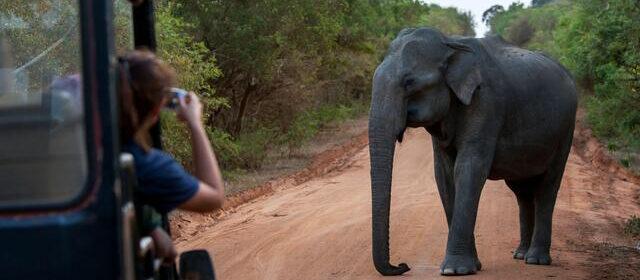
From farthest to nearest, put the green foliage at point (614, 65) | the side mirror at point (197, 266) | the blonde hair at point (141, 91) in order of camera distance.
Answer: the green foliage at point (614, 65), the side mirror at point (197, 266), the blonde hair at point (141, 91)

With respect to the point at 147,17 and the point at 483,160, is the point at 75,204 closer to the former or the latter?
the point at 147,17

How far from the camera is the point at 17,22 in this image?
341 inches

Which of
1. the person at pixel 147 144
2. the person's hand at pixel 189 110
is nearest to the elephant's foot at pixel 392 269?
the person's hand at pixel 189 110

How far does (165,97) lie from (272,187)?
15320 millimetres

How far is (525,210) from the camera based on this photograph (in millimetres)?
11523

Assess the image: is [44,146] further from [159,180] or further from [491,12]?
[491,12]

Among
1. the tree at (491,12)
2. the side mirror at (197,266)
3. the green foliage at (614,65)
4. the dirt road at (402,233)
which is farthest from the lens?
the tree at (491,12)

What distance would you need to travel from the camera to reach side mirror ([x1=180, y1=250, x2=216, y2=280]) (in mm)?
4355

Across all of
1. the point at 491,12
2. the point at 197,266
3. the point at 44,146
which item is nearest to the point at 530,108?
the point at 197,266

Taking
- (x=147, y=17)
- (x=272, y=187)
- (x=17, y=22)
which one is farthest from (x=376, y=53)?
(x=147, y=17)

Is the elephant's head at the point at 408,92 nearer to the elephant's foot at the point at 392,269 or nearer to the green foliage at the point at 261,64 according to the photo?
the elephant's foot at the point at 392,269

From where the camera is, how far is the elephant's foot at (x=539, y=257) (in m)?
10.8

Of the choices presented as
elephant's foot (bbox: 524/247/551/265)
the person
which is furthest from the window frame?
elephant's foot (bbox: 524/247/551/265)

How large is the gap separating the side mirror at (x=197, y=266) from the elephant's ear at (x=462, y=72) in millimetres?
6019
